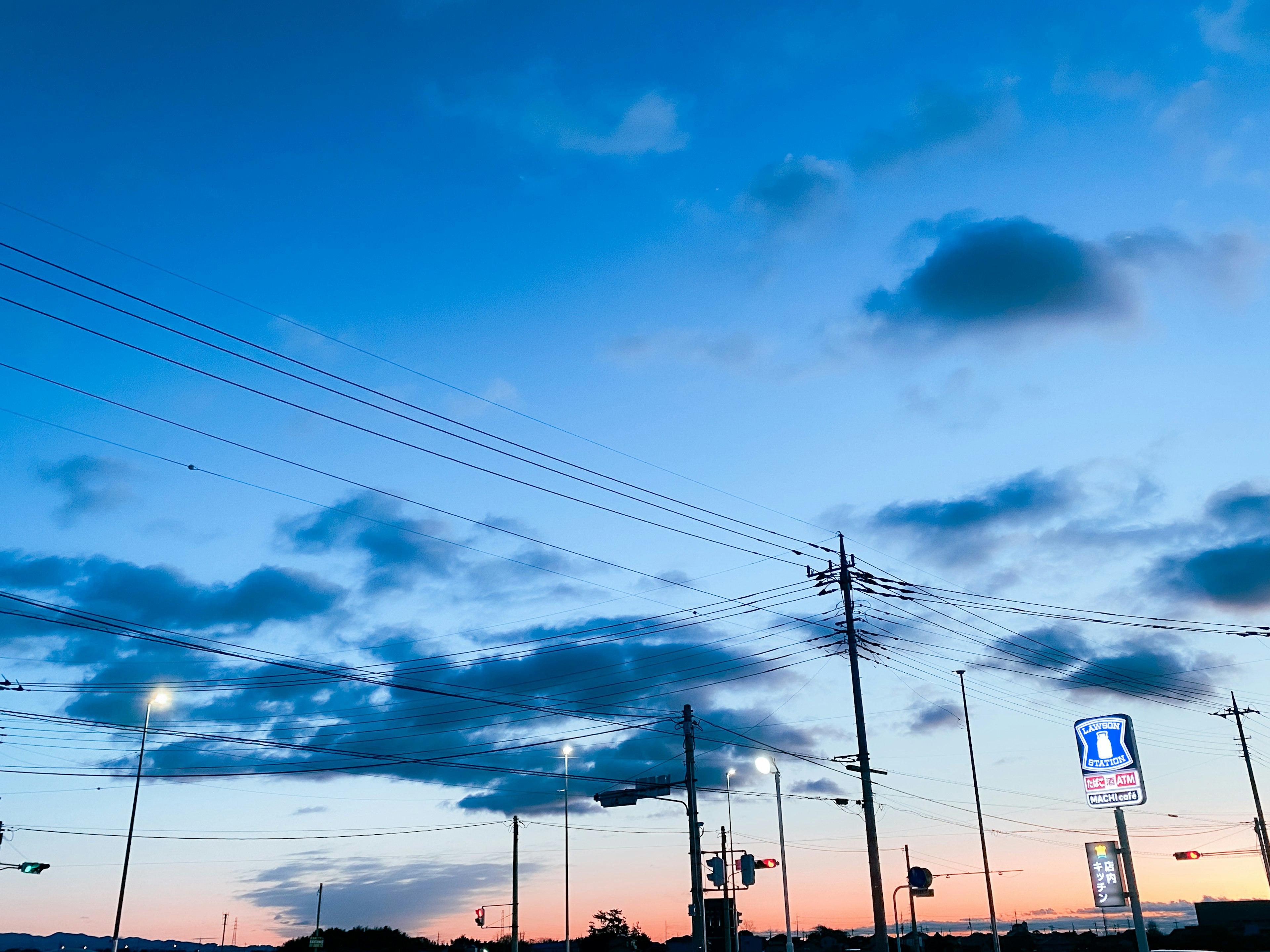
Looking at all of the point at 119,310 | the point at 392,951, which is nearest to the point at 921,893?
the point at 119,310

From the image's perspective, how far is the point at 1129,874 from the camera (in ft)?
58.0

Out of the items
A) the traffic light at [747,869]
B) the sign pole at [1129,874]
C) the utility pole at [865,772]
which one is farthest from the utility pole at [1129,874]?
the traffic light at [747,869]

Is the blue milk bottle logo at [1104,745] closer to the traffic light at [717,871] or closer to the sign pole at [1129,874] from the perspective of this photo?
the sign pole at [1129,874]

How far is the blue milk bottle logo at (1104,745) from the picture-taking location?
1852 centimetres

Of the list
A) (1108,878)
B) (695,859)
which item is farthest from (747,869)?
(1108,878)

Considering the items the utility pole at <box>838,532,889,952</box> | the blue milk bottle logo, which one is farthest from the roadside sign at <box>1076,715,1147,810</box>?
the utility pole at <box>838,532,889,952</box>

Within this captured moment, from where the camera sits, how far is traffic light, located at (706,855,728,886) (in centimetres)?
3816

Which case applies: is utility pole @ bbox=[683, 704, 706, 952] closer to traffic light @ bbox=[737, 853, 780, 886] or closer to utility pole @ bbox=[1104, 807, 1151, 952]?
traffic light @ bbox=[737, 853, 780, 886]

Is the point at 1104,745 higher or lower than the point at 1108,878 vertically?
higher

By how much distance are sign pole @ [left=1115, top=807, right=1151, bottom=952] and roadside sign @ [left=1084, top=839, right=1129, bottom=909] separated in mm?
127

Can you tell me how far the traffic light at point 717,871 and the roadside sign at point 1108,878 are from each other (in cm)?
2144

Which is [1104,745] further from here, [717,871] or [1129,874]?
[717,871]

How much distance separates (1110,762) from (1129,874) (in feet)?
6.70

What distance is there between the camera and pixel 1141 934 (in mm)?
17094
